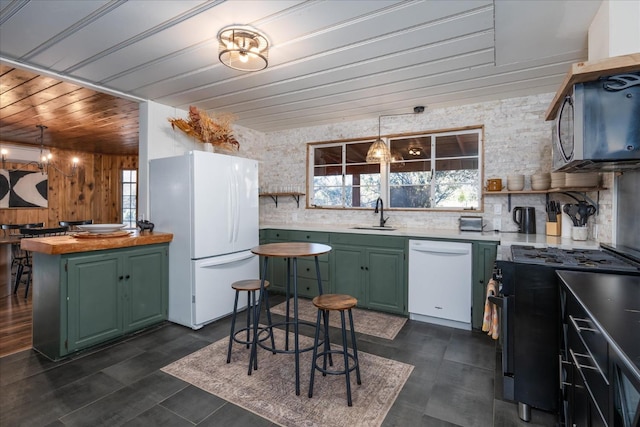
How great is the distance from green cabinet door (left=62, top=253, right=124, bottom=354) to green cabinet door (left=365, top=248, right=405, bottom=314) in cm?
250

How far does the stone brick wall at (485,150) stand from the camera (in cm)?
342

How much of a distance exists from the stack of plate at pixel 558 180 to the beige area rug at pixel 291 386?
6.93ft

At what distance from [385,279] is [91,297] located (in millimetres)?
2794

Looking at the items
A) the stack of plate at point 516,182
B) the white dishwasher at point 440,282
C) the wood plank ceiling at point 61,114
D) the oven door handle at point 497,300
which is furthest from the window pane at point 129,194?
the oven door handle at point 497,300

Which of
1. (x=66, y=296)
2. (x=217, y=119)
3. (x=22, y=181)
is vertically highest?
(x=217, y=119)

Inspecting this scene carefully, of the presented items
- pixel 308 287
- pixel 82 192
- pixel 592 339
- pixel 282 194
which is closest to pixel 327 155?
pixel 282 194

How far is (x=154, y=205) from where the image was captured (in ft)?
11.8

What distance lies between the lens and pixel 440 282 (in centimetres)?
331

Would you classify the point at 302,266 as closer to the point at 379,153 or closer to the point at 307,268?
the point at 307,268

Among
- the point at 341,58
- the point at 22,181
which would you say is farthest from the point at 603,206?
the point at 22,181

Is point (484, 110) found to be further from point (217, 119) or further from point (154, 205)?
point (154, 205)

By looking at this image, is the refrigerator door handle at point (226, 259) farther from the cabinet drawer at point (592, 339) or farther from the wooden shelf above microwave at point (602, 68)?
the wooden shelf above microwave at point (602, 68)

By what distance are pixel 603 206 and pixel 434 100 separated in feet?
6.18

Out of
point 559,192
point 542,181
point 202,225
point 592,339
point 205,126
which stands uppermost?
point 205,126
